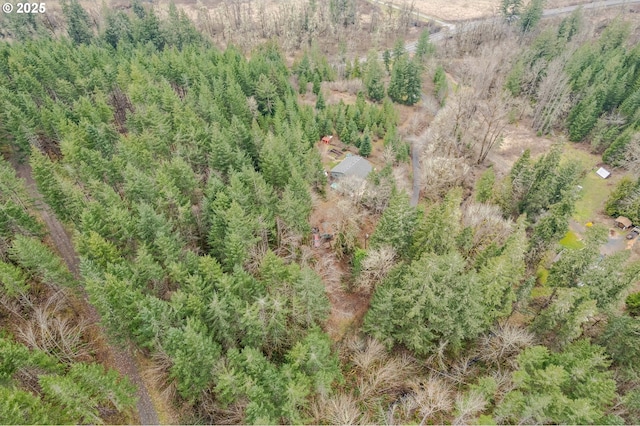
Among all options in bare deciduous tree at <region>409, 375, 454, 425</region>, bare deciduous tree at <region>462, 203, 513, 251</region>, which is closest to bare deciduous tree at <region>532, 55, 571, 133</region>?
bare deciduous tree at <region>462, 203, 513, 251</region>

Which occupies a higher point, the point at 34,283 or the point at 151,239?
the point at 151,239

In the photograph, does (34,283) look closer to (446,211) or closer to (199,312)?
(199,312)

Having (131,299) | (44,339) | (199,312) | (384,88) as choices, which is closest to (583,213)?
(384,88)

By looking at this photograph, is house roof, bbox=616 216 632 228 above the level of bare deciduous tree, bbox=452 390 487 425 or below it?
below

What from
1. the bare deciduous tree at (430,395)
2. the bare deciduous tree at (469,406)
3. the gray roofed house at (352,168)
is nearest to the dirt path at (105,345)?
the bare deciduous tree at (430,395)

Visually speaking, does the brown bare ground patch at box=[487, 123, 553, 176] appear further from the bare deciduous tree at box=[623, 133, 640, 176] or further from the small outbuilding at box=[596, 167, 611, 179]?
the bare deciduous tree at box=[623, 133, 640, 176]

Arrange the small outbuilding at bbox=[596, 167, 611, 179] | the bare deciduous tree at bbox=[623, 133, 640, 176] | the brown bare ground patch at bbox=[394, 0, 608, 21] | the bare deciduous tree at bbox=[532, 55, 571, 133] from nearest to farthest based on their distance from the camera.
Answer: the bare deciduous tree at bbox=[623, 133, 640, 176], the small outbuilding at bbox=[596, 167, 611, 179], the bare deciduous tree at bbox=[532, 55, 571, 133], the brown bare ground patch at bbox=[394, 0, 608, 21]

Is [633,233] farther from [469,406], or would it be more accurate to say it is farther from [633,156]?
[469,406]
